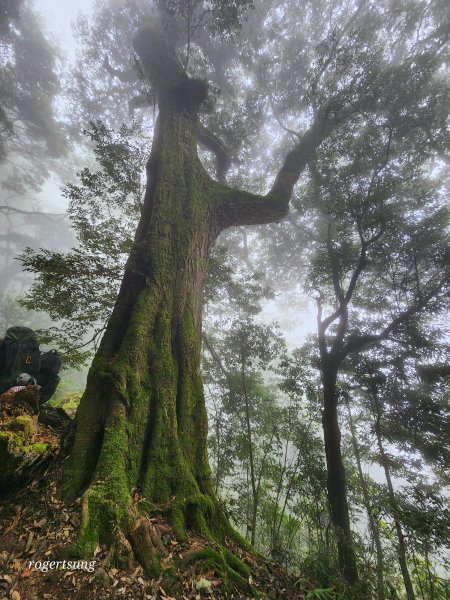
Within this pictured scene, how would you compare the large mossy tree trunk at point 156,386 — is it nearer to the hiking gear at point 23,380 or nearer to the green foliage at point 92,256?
the green foliage at point 92,256

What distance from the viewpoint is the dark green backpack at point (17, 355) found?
4.34 metres

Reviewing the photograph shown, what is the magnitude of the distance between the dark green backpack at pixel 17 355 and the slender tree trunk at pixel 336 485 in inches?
254

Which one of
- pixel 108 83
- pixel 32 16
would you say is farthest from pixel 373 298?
pixel 32 16

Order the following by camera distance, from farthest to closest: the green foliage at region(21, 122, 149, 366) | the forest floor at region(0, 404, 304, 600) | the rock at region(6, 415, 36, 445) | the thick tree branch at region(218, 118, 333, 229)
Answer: the thick tree branch at region(218, 118, 333, 229)
the green foliage at region(21, 122, 149, 366)
the rock at region(6, 415, 36, 445)
the forest floor at region(0, 404, 304, 600)

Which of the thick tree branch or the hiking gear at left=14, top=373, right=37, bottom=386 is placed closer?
the hiking gear at left=14, top=373, right=37, bottom=386

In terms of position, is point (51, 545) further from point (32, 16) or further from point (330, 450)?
point (32, 16)

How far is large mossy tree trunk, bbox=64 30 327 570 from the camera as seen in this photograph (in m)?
2.88

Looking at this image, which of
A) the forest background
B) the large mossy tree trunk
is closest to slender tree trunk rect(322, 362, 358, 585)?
the forest background

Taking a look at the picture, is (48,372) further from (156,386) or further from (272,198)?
(272,198)

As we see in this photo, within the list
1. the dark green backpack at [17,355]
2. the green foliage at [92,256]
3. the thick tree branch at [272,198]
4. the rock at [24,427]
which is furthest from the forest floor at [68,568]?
the thick tree branch at [272,198]

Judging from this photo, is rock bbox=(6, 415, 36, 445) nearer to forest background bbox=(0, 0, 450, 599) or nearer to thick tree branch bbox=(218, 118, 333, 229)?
forest background bbox=(0, 0, 450, 599)

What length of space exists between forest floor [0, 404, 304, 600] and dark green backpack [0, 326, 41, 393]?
2.04 m

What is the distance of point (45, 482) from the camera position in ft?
9.79

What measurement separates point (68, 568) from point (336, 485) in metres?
5.98
